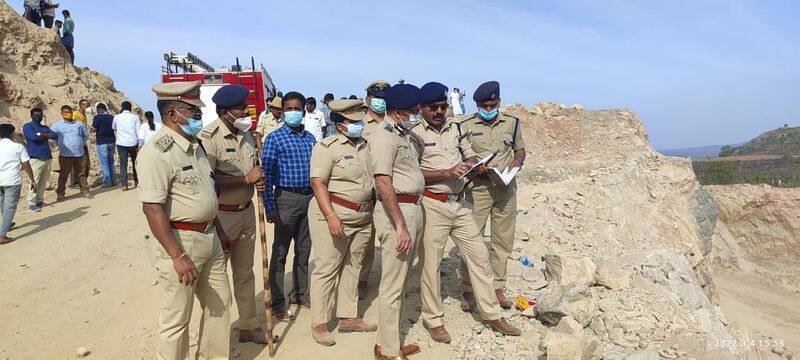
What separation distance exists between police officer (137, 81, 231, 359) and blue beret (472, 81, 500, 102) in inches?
104

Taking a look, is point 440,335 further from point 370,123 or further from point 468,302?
point 370,123

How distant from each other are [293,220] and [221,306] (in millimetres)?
1228

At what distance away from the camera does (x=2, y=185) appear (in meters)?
6.92

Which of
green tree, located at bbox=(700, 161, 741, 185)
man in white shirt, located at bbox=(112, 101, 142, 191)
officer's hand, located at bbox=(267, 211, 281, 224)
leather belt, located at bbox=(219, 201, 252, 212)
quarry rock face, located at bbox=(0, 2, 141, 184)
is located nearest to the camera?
leather belt, located at bbox=(219, 201, 252, 212)

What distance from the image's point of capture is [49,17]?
14.3 m

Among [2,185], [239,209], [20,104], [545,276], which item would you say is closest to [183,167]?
[239,209]

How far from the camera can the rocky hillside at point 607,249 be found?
13.1 feet

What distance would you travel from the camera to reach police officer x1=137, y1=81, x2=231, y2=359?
9.21 ft

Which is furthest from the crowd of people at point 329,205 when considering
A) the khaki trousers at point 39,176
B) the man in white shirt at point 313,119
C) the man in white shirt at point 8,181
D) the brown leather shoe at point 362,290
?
the khaki trousers at point 39,176

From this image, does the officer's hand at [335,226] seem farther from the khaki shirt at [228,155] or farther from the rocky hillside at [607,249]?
the rocky hillside at [607,249]

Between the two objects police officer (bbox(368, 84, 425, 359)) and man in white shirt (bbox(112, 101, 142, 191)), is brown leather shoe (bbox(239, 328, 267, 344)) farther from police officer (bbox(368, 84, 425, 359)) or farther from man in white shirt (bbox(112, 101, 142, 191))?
man in white shirt (bbox(112, 101, 142, 191))

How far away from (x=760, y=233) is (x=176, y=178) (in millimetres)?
21745

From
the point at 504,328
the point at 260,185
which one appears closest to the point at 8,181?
the point at 260,185

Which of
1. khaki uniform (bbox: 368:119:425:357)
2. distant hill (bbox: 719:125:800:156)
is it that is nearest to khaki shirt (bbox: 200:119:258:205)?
khaki uniform (bbox: 368:119:425:357)
